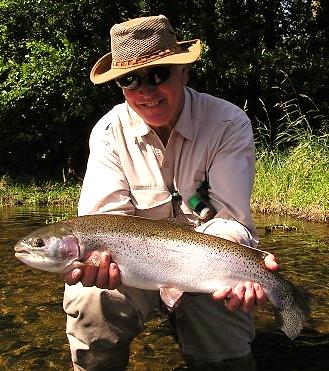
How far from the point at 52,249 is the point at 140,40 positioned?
1151 mm

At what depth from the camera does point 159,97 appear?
9.86 ft

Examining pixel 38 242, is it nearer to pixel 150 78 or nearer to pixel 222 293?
pixel 222 293

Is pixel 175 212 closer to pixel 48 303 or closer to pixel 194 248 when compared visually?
pixel 194 248

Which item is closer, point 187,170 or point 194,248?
point 194,248

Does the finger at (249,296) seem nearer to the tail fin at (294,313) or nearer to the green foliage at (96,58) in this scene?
the tail fin at (294,313)

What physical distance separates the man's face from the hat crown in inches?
4.7

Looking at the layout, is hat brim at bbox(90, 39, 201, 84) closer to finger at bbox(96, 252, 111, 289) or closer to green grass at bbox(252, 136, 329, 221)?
finger at bbox(96, 252, 111, 289)

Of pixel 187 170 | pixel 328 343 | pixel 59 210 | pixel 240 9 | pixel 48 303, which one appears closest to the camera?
pixel 187 170

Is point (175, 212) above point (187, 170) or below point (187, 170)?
below

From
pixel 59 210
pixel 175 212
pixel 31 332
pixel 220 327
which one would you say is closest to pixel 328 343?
pixel 220 327

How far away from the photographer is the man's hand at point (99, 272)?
2.65 m

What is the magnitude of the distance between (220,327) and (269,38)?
1624 centimetres

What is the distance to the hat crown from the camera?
3023 millimetres

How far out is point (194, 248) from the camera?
2.71 m
